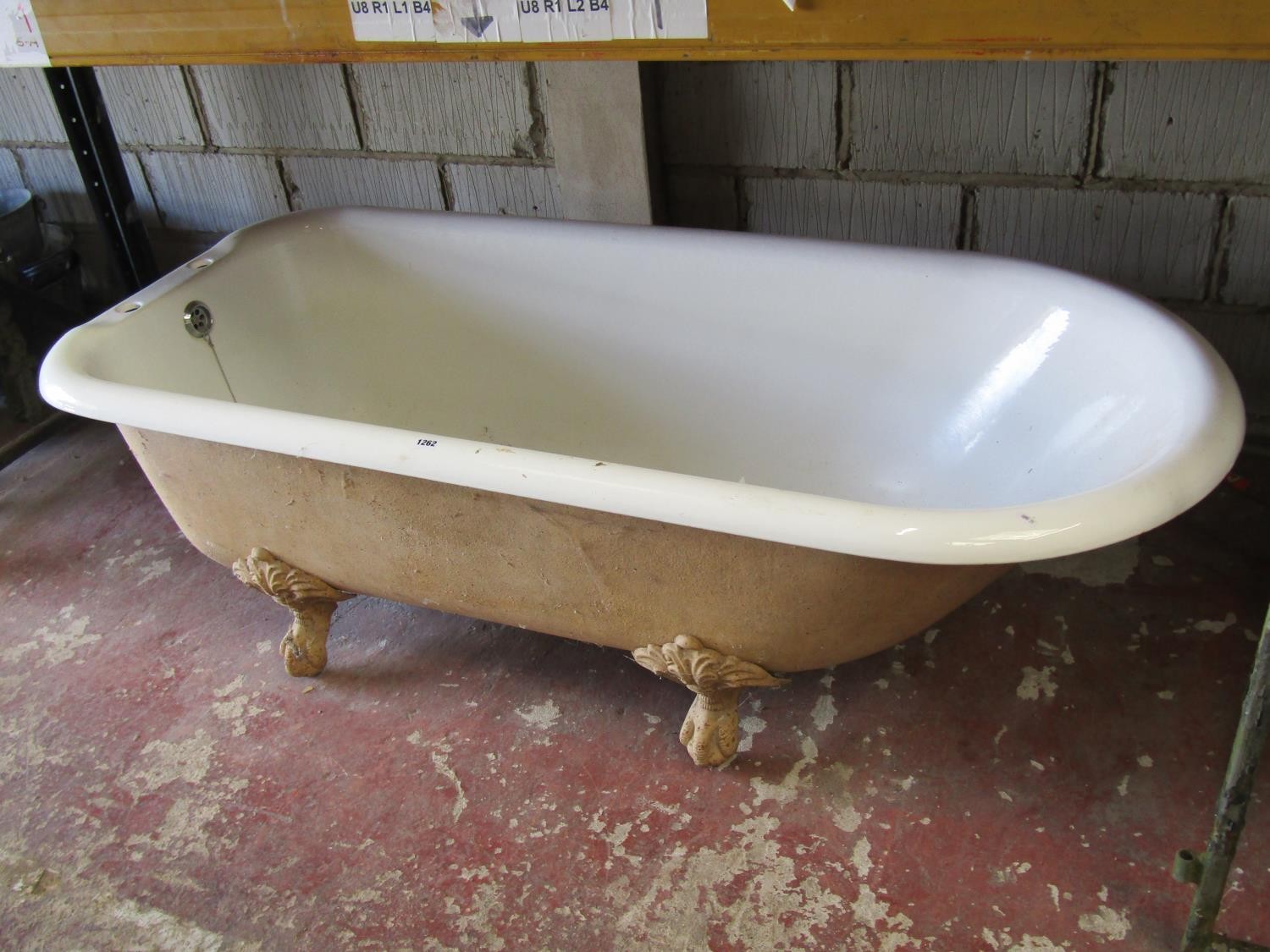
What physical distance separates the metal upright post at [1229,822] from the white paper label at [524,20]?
973 millimetres

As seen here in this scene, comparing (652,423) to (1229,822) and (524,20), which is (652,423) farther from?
(1229,822)

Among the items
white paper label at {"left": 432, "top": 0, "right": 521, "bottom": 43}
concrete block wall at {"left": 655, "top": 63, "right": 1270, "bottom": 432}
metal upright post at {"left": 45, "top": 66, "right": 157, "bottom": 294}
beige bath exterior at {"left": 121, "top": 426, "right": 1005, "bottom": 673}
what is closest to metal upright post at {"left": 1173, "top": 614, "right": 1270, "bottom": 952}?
beige bath exterior at {"left": 121, "top": 426, "right": 1005, "bottom": 673}

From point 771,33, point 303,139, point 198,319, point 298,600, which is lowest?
point 298,600

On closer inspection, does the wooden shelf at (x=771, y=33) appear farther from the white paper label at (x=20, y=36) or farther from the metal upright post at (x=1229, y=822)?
the metal upright post at (x=1229, y=822)

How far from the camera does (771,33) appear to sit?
127 cm

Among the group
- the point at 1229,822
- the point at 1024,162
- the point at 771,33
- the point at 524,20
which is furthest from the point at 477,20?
the point at 1229,822

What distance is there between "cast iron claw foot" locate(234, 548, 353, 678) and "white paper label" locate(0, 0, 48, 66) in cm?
90

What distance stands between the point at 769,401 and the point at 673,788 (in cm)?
66

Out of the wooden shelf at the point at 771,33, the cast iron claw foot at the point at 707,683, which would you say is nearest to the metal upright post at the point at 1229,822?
the cast iron claw foot at the point at 707,683

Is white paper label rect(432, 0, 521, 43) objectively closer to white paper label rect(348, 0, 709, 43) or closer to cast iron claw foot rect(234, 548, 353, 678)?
white paper label rect(348, 0, 709, 43)

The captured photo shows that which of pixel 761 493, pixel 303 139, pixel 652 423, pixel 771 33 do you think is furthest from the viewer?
pixel 303 139

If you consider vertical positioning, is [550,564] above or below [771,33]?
below

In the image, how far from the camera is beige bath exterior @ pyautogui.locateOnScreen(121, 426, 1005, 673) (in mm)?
1198

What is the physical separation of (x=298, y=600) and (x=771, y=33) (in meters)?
1.06
